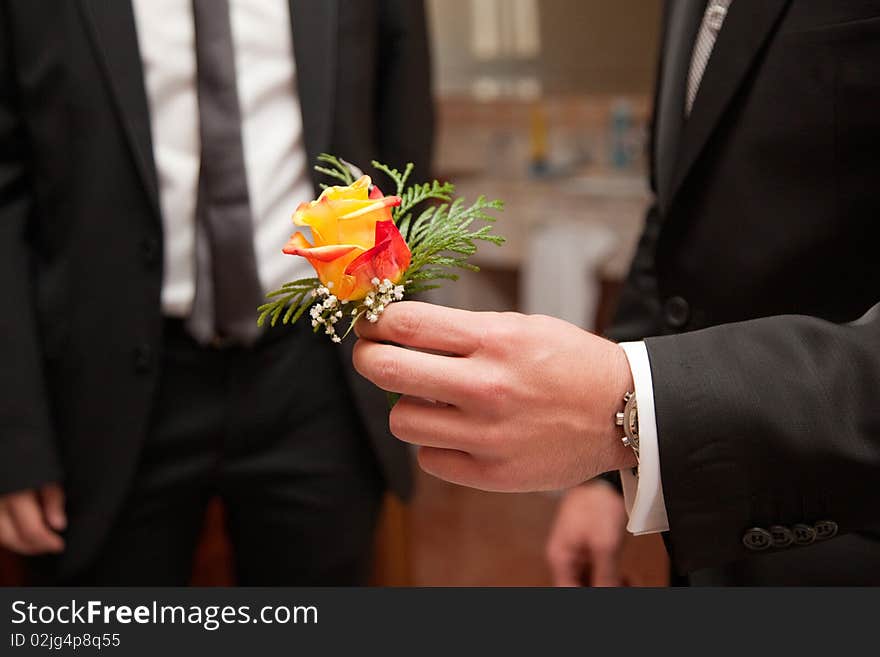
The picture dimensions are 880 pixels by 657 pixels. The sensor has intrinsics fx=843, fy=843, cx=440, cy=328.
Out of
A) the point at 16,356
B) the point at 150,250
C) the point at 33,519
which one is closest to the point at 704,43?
the point at 150,250

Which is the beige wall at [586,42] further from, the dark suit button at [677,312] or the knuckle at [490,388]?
the knuckle at [490,388]

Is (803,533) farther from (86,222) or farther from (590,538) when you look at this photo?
(86,222)

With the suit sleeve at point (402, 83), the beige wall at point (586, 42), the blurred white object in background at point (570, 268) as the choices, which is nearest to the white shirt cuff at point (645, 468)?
the suit sleeve at point (402, 83)

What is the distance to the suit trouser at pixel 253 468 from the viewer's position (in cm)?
117

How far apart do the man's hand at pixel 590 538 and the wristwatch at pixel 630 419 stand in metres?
0.45

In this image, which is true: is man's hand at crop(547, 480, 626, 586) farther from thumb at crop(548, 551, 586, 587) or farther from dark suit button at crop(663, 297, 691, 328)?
dark suit button at crop(663, 297, 691, 328)

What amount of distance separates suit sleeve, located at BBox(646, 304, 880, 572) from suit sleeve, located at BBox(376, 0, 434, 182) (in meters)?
0.75

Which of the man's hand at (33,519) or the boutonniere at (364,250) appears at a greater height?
the boutonniere at (364,250)

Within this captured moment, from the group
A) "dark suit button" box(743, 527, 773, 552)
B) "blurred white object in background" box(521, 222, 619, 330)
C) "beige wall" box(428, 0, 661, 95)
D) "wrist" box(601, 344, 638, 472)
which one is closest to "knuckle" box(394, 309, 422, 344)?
"wrist" box(601, 344, 638, 472)

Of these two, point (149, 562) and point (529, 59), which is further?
point (529, 59)

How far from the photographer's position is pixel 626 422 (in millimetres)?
620

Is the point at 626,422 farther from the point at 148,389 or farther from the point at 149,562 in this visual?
the point at 149,562

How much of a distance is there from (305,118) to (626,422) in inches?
27.5
